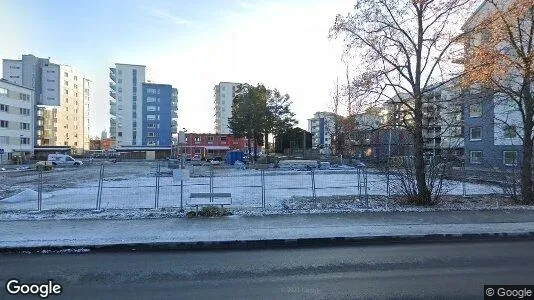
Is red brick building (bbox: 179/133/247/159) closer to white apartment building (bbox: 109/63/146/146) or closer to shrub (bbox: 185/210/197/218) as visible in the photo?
white apartment building (bbox: 109/63/146/146)

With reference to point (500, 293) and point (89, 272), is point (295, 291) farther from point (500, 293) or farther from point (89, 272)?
point (89, 272)

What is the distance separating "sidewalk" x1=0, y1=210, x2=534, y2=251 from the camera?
945 centimetres

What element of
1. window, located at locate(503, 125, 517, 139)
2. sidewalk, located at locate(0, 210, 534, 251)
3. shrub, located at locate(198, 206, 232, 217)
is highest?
window, located at locate(503, 125, 517, 139)

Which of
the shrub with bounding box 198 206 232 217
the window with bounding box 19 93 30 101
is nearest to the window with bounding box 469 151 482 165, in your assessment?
the shrub with bounding box 198 206 232 217

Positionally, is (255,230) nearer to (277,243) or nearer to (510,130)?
(277,243)

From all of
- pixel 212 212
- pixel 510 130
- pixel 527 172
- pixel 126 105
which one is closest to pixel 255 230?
pixel 212 212

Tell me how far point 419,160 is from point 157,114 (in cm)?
10991

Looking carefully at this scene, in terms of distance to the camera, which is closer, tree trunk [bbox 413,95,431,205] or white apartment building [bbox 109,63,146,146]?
tree trunk [bbox 413,95,431,205]

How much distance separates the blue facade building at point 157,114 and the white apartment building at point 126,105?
1.46 m

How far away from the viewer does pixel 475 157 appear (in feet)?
155

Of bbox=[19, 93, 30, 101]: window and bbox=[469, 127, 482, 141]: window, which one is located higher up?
bbox=[19, 93, 30, 101]: window

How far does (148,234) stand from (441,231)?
7453 millimetres

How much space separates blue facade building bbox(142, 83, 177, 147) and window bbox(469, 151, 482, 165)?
280 ft

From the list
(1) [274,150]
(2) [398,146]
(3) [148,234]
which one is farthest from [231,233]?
(1) [274,150]
